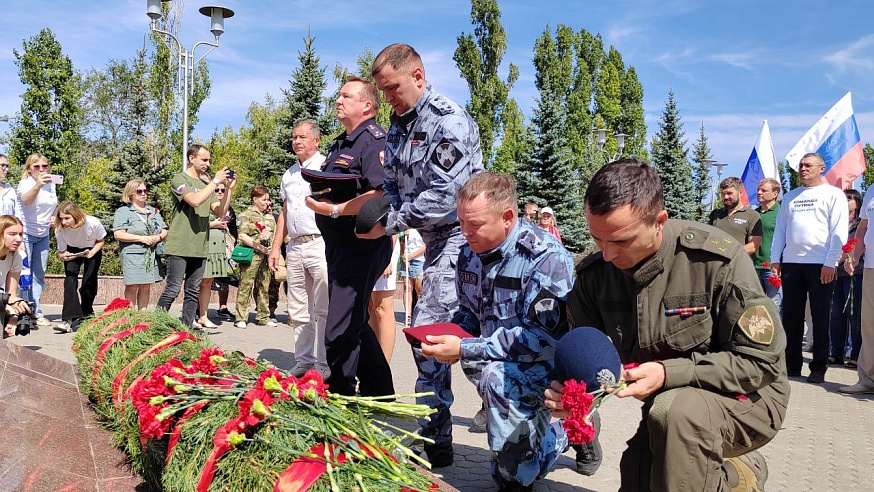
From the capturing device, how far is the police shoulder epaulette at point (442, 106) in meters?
3.98

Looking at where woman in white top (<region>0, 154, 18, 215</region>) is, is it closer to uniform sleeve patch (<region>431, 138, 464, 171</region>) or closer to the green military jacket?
uniform sleeve patch (<region>431, 138, 464, 171</region>)

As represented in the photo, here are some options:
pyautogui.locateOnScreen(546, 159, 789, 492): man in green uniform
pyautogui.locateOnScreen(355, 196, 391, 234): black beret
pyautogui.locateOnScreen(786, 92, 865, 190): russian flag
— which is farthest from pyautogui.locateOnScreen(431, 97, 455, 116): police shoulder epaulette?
pyautogui.locateOnScreen(786, 92, 865, 190): russian flag

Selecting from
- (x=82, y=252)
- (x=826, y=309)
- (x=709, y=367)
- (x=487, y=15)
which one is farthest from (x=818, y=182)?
(x=487, y=15)

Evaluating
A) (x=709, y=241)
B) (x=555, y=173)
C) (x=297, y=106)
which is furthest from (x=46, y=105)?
(x=709, y=241)

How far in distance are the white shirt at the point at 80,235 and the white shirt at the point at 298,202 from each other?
372cm

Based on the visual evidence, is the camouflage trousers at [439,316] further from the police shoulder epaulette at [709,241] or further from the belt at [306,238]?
the belt at [306,238]

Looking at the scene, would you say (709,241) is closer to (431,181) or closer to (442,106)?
(431,181)

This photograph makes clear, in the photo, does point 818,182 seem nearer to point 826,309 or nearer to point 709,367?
point 826,309

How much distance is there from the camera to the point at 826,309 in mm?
6969

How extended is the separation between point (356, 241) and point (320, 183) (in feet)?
1.42

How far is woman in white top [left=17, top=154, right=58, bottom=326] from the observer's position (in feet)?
28.2

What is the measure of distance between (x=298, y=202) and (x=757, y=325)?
15.1 ft

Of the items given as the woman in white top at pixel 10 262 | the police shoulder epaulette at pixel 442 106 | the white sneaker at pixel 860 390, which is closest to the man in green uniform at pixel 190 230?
the woman in white top at pixel 10 262

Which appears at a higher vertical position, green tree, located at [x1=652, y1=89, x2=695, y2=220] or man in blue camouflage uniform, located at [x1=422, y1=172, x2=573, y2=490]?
green tree, located at [x1=652, y1=89, x2=695, y2=220]
